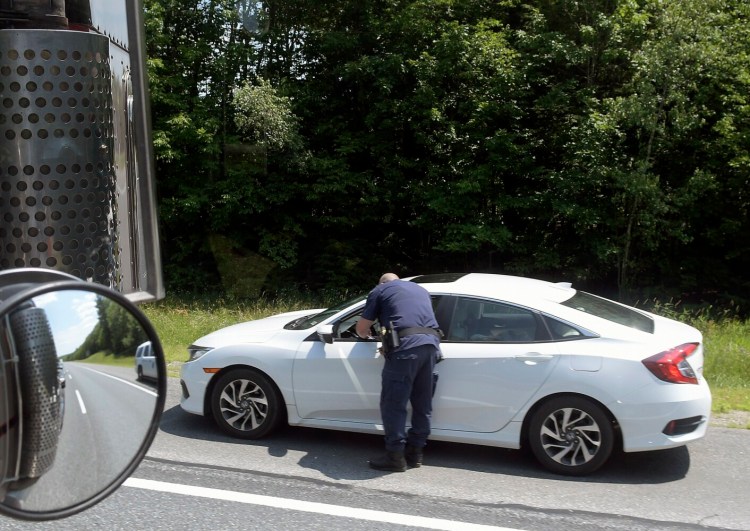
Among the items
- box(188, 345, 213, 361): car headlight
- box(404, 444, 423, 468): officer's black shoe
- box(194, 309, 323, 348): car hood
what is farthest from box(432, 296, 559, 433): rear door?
box(188, 345, 213, 361): car headlight

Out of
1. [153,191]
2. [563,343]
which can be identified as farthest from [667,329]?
[153,191]

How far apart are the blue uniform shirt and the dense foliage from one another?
9.31m

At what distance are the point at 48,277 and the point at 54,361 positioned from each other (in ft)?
0.47

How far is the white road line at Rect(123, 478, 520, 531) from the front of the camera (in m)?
4.89

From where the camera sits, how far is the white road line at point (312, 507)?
4.89 meters

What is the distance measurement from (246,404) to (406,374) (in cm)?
163

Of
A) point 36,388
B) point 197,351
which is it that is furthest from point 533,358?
point 36,388

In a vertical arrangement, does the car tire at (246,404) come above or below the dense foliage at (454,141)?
below

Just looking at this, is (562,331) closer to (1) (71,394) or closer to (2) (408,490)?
(2) (408,490)

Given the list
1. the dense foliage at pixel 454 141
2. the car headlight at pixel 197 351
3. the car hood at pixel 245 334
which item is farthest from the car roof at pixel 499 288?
the dense foliage at pixel 454 141

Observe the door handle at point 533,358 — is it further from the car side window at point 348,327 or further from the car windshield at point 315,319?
the car windshield at point 315,319

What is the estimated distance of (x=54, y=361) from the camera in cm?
102

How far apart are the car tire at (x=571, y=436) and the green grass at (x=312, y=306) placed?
230cm

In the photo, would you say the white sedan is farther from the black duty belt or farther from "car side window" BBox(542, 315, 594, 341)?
the black duty belt
